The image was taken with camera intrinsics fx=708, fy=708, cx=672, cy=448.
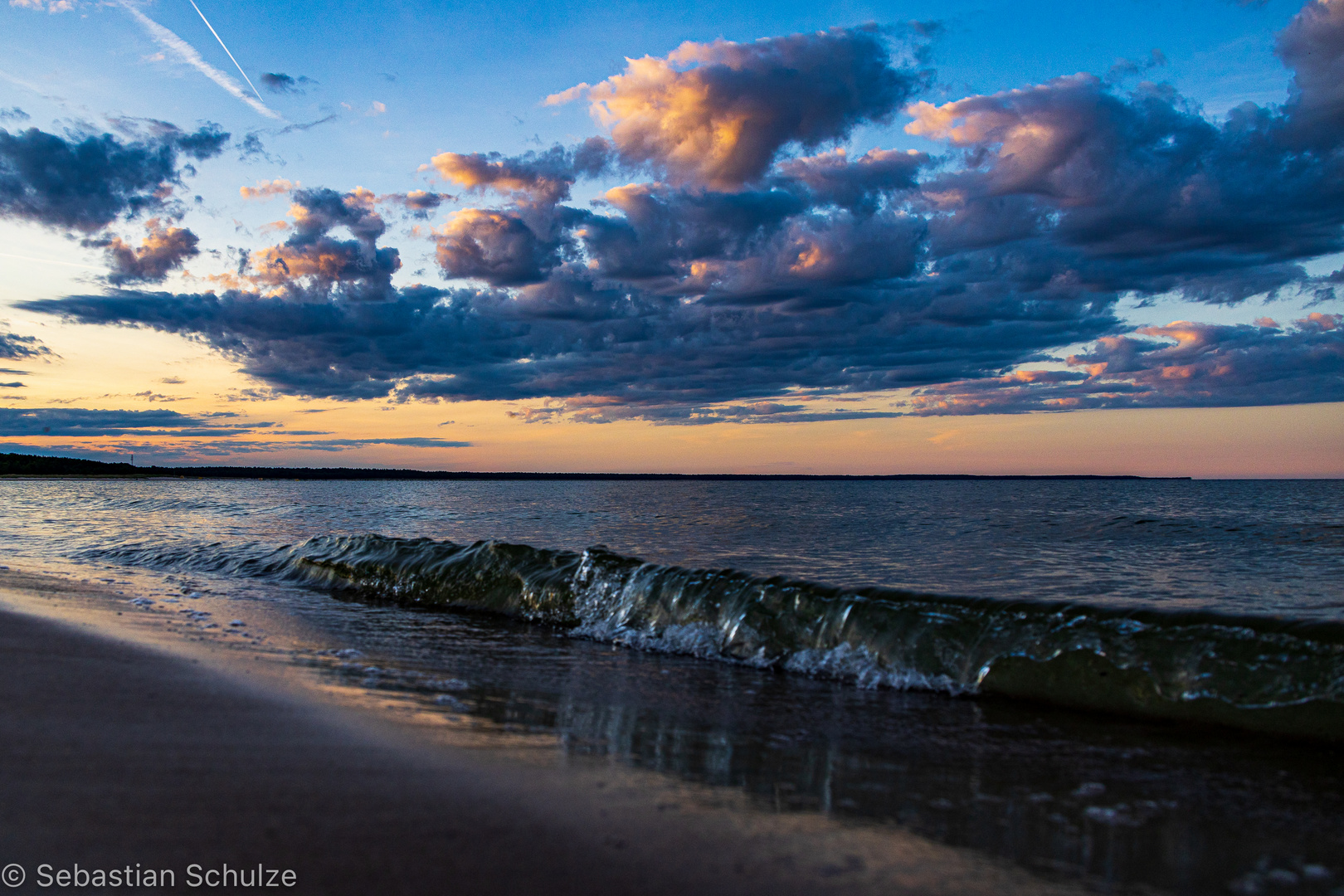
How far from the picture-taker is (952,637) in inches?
247

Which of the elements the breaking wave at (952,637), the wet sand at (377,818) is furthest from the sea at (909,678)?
the wet sand at (377,818)

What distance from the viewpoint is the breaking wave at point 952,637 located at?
5090mm

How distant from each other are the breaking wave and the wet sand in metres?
3.49

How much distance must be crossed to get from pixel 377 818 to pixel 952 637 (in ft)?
16.6

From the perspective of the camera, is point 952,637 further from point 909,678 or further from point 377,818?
point 377,818

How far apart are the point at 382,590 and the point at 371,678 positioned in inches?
242

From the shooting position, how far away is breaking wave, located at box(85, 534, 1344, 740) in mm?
5090

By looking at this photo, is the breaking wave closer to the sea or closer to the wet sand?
the sea

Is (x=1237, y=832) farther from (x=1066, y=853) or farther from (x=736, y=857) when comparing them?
(x=736, y=857)

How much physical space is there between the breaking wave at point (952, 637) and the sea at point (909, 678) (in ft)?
0.07

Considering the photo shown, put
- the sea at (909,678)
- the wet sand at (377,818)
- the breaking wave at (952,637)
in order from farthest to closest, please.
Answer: the breaking wave at (952,637), the sea at (909,678), the wet sand at (377,818)

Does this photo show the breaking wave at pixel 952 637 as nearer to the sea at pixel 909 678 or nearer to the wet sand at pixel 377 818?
the sea at pixel 909 678

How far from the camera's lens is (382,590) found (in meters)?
11.0

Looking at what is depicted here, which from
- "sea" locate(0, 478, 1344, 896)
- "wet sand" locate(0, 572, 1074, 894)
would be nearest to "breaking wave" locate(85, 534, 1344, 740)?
"sea" locate(0, 478, 1344, 896)
